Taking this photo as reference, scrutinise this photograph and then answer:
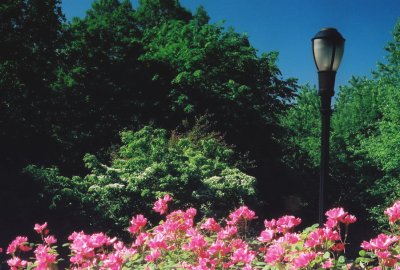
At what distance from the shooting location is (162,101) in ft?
66.7

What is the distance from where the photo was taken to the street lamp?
4.46m

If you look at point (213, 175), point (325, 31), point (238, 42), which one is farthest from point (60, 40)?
point (325, 31)

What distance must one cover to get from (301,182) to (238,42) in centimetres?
681

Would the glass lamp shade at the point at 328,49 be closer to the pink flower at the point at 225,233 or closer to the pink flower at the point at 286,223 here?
the pink flower at the point at 286,223

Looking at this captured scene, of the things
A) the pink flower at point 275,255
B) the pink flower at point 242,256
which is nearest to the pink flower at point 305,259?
A: the pink flower at point 275,255

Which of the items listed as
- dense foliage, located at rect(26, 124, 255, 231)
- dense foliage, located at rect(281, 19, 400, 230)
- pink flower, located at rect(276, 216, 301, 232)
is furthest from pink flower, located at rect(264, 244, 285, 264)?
dense foliage, located at rect(281, 19, 400, 230)

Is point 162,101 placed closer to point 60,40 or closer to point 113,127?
point 113,127

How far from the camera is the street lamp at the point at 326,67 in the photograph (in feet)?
14.6

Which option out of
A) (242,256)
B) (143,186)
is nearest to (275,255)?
(242,256)

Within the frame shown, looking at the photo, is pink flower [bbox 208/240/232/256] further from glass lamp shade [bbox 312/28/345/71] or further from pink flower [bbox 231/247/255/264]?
glass lamp shade [bbox 312/28/345/71]

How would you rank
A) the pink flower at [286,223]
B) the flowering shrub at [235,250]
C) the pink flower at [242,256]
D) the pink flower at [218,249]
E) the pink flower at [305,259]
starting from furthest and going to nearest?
the pink flower at [286,223] → the pink flower at [218,249] → the pink flower at [242,256] → the flowering shrub at [235,250] → the pink flower at [305,259]

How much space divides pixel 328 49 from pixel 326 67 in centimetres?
16

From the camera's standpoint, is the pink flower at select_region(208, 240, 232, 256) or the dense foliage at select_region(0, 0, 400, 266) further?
the dense foliage at select_region(0, 0, 400, 266)

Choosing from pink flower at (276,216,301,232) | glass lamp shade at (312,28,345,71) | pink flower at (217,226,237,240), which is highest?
glass lamp shade at (312,28,345,71)
